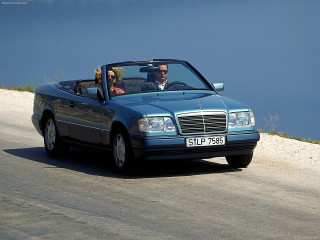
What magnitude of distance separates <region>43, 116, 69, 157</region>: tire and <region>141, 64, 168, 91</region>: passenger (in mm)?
1804

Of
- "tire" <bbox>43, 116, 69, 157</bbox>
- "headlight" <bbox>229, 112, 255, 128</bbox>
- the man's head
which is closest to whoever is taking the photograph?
"headlight" <bbox>229, 112, 255, 128</bbox>

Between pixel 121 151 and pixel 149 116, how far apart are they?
2.49 feet

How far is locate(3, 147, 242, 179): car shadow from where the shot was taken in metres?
12.6

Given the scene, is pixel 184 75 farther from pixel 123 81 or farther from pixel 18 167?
pixel 18 167

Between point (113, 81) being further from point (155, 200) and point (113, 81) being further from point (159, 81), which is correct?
point (155, 200)

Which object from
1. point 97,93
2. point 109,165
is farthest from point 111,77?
point 109,165

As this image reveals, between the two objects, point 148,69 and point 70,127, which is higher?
point 148,69

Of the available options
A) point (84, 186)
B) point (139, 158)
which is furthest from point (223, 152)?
point (84, 186)

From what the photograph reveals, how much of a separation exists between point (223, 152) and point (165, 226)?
319 cm

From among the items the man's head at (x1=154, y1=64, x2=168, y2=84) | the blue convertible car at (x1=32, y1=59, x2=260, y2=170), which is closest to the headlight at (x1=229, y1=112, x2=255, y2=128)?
the blue convertible car at (x1=32, y1=59, x2=260, y2=170)

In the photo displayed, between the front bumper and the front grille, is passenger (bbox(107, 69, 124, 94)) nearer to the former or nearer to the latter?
the front bumper

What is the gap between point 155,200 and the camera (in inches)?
415

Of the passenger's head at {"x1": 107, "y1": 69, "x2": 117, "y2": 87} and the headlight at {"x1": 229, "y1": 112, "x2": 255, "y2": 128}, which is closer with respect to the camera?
the headlight at {"x1": 229, "y1": 112, "x2": 255, "y2": 128}

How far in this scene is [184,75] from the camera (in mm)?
13852
